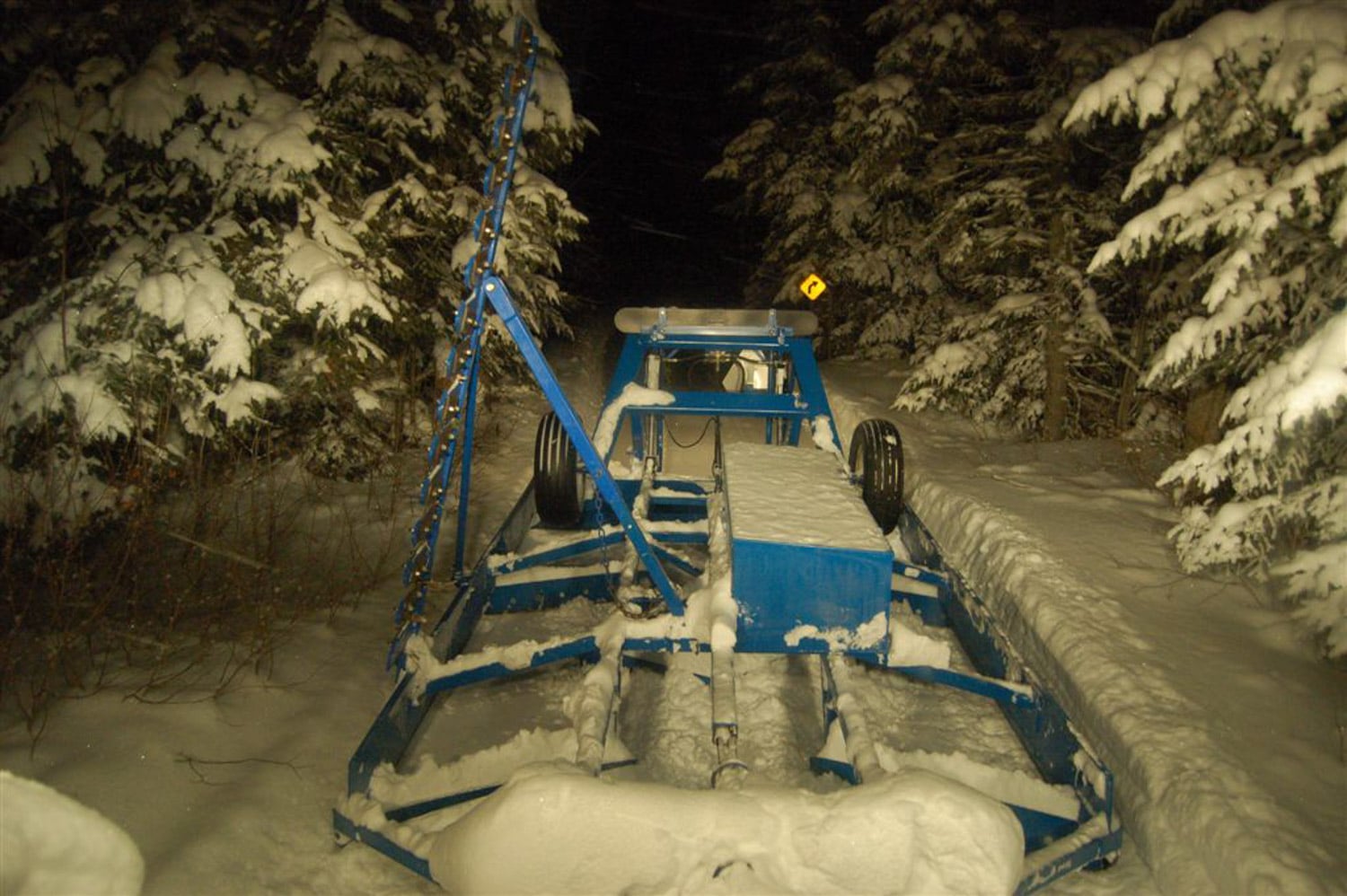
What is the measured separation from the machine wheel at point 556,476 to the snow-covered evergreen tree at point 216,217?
1589mm

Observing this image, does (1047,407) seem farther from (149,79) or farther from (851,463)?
(149,79)

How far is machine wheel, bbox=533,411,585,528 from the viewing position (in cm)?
584

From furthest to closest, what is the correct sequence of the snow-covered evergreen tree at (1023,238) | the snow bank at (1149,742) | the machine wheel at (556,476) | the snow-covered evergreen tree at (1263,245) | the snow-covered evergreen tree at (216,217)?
the snow-covered evergreen tree at (1023,238)
the machine wheel at (556,476)
the snow-covered evergreen tree at (216,217)
the snow-covered evergreen tree at (1263,245)
the snow bank at (1149,742)

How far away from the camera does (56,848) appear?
5.44 ft

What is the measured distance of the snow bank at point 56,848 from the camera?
1576 mm

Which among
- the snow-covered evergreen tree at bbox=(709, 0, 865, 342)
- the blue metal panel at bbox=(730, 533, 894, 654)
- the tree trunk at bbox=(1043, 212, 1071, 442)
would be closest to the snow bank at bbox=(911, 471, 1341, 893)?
the blue metal panel at bbox=(730, 533, 894, 654)

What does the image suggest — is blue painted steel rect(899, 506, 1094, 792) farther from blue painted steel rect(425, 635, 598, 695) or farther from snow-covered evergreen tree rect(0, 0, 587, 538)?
snow-covered evergreen tree rect(0, 0, 587, 538)

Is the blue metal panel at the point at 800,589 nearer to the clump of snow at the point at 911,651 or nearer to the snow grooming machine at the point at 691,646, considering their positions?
the snow grooming machine at the point at 691,646

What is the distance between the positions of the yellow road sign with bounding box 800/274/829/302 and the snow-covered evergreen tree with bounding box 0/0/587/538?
10.7 metres

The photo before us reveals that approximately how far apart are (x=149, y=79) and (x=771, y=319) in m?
5.25

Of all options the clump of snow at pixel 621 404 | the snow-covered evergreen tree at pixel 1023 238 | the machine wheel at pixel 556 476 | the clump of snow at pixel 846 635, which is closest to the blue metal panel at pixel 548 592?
the machine wheel at pixel 556 476

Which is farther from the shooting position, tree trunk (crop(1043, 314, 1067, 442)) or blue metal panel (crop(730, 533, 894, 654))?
tree trunk (crop(1043, 314, 1067, 442))

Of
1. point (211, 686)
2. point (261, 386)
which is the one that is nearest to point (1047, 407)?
point (261, 386)

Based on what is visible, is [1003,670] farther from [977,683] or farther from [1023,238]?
[1023,238]
